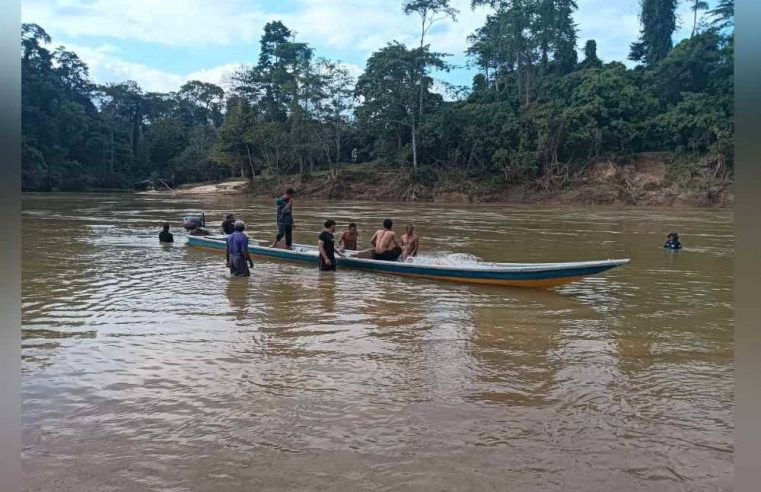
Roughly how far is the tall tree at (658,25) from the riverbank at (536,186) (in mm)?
13922

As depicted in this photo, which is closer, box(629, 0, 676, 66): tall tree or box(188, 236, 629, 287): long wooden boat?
box(188, 236, 629, 287): long wooden boat

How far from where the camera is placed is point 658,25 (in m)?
48.8

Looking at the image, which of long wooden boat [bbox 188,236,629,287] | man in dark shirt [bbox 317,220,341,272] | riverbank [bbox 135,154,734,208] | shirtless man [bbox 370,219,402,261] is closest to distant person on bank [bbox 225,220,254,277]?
man in dark shirt [bbox 317,220,341,272]

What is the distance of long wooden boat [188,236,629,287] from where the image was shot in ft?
28.1

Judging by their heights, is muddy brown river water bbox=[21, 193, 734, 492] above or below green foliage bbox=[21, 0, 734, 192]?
below

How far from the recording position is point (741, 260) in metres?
3.63

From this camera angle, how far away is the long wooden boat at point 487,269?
337 inches

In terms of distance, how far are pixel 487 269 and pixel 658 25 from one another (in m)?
48.6

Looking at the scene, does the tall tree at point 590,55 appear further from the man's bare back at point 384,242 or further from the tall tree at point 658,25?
the man's bare back at point 384,242

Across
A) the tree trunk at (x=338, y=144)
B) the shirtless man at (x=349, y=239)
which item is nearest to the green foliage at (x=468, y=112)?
the tree trunk at (x=338, y=144)

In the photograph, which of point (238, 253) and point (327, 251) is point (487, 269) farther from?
point (238, 253)

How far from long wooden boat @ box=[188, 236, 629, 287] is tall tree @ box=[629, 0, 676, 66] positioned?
46.0m

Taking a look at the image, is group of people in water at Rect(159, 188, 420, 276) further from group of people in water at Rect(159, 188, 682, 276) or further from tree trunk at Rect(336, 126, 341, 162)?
tree trunk at Rect(336, 126, 341, 162)

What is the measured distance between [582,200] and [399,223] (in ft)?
63.3
